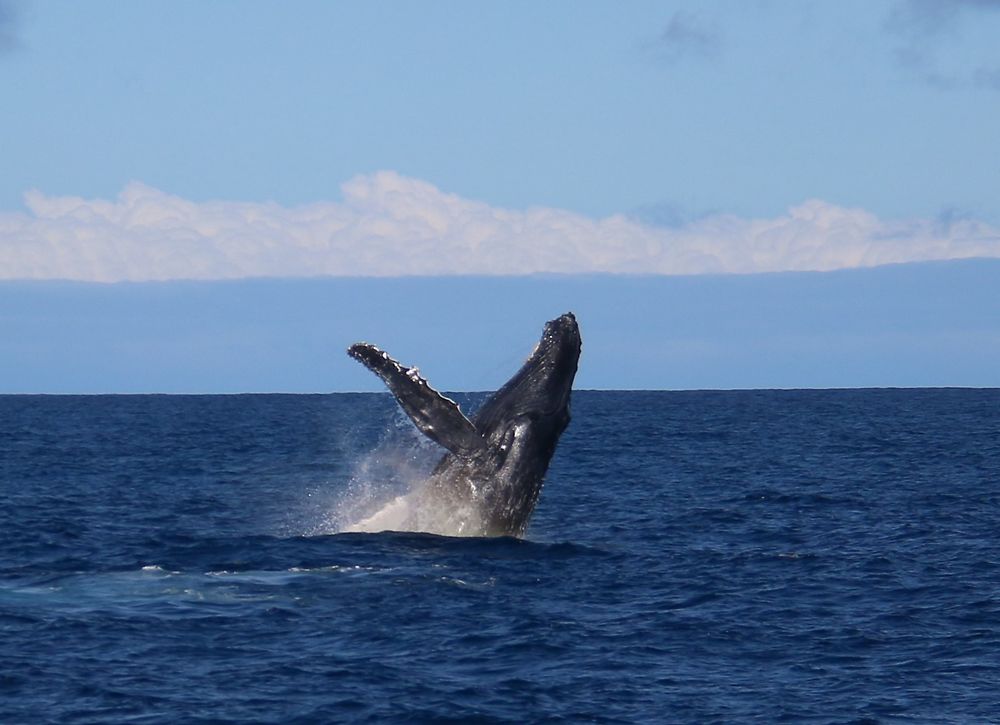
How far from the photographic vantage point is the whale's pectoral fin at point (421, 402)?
2116cm

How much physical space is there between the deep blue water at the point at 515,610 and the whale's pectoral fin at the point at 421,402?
195 centimetres

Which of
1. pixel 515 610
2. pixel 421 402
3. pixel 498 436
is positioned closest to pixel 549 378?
pixel 498 436

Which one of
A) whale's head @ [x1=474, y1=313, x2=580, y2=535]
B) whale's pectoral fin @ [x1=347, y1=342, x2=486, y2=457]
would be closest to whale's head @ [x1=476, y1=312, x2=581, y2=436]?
whale's head @ [x1=474, y1=313, x2=580, y2=535]

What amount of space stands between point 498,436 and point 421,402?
6.09ft

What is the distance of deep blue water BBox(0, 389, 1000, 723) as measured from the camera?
15766 mm

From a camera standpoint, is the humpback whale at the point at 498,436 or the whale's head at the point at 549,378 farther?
the whale's head at the point at 549,378

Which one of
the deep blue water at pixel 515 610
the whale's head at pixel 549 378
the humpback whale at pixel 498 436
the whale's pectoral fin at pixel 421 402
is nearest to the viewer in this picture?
the deep blue water at pixel 515 610

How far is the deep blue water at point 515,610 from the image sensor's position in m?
15.8

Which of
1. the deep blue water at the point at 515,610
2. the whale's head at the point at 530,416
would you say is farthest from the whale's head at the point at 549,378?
the deep blue water at the point at 515,610

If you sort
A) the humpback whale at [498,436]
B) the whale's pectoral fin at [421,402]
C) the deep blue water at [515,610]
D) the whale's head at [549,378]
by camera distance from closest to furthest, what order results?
1. the deep blue water at [515,610]
2. the whale's pectoral fin at [421,402]
3. the humpback whale at [498,436]
4. the whale's head at [549,378]

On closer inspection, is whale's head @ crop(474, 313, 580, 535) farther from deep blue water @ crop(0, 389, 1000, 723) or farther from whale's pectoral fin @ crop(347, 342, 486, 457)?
deep blue water @ crop(0, 389, 1000, 723)

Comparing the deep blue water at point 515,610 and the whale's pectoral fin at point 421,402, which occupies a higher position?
the whale's pectoral fin at point 421,402

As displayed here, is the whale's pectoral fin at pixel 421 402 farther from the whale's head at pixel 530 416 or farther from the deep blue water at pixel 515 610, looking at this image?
the deep blue water at pixel 515 610

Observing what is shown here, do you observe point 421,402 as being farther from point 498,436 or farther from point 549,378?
point 549,378
